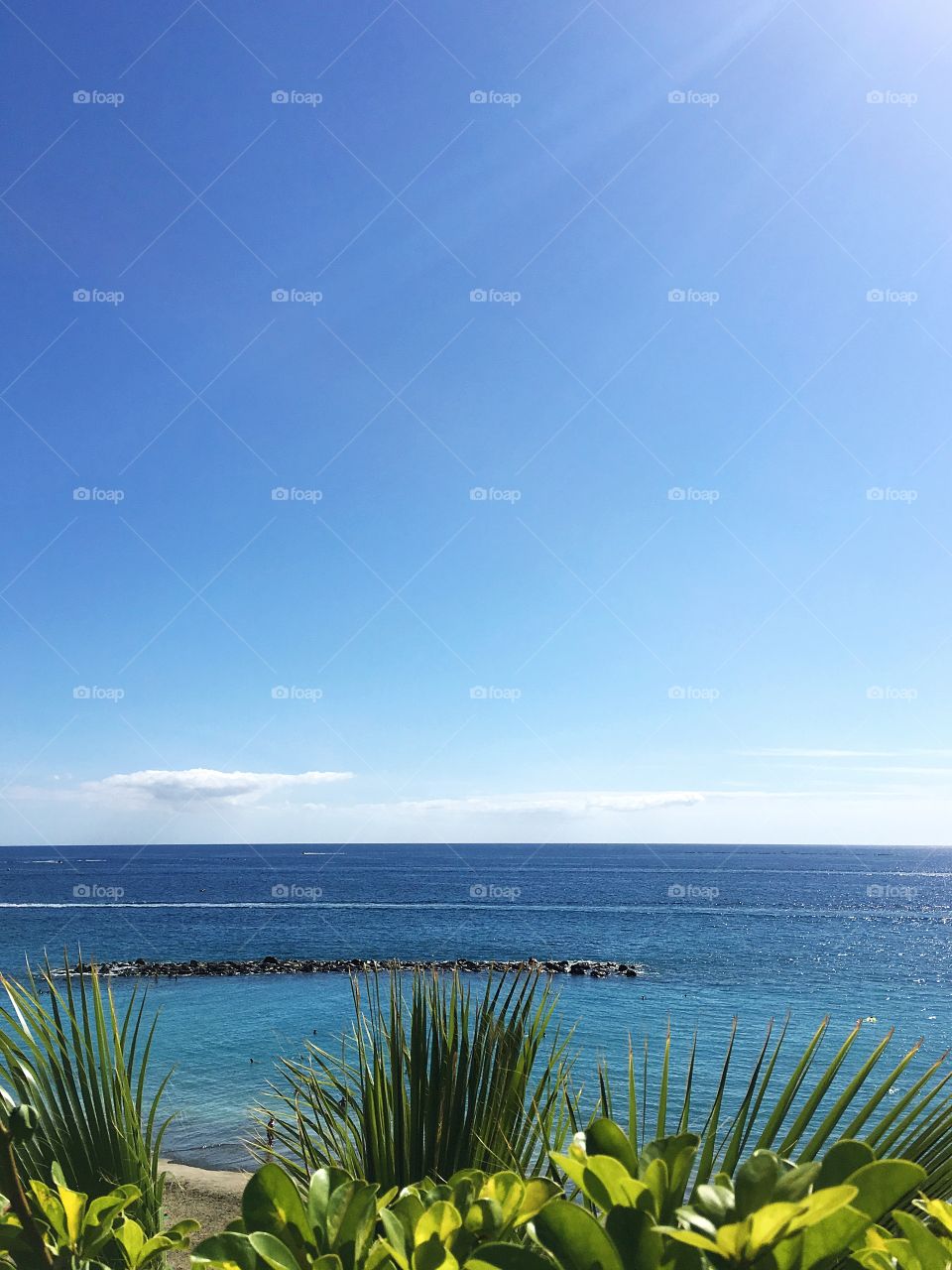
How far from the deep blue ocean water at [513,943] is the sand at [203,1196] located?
1.40m

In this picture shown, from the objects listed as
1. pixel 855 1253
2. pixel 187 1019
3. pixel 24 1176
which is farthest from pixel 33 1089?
pixel 187 1019

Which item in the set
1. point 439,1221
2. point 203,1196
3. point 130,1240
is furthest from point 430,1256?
point 203,1196

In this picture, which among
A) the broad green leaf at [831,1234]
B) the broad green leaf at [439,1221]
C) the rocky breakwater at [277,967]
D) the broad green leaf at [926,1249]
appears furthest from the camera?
the rocky breakwater at [277,967]

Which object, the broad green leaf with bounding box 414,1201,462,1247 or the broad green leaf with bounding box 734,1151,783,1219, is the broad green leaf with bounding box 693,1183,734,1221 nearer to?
the broad green leaf with bounding box 734,1151,783,1219

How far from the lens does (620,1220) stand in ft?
3.27

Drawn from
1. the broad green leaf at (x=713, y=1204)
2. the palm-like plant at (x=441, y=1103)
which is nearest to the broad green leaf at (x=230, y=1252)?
the broad green leaf at (x=713, y=1204)

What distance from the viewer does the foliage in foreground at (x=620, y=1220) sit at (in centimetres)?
93

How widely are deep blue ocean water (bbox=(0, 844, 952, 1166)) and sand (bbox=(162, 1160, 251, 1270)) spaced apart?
140 centimetres

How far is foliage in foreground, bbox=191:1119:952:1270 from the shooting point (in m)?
0.93

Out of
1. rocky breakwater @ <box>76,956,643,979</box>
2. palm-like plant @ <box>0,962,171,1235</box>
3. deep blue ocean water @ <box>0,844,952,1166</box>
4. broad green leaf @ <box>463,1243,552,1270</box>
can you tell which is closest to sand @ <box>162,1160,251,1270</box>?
deep blue ocean water @ <box>0,844,952,1166</box>

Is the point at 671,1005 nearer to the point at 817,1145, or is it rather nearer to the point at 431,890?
the point at 817,1145

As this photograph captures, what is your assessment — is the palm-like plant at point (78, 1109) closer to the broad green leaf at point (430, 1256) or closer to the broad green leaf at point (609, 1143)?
the broad green leaf at point (430, 1256)

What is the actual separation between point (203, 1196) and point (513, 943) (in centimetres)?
4668

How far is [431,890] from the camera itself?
98750 mm
